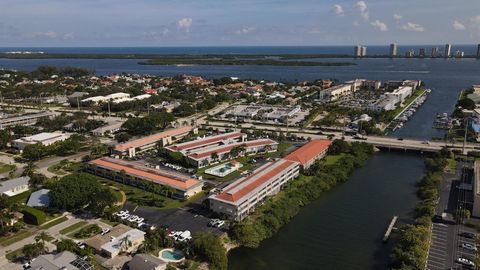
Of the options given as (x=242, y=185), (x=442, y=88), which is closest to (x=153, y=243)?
(x=242, y=185)

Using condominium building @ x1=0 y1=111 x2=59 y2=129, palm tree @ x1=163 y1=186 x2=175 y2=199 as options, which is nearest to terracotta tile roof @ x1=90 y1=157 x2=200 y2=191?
palm tree @ x1=163 y1=186 x2=175 y2=199

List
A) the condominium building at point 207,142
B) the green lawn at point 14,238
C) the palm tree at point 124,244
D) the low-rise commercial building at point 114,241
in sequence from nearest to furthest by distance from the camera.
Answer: the low-rise commercial building at point 114,241, the palm tree at point 124,244, the green lawn at point 14,238, the condominium building at point 207,142

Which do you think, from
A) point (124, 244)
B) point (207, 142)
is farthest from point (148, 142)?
point (124, 244)

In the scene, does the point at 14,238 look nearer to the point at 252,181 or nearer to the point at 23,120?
the point at 252,181

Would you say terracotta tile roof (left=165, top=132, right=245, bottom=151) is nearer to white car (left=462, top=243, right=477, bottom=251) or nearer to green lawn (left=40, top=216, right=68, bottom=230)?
green lawn (left=40, top=216, right=68, bottom=230)

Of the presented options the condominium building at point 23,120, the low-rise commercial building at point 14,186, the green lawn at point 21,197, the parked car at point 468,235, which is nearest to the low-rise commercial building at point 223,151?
the green lawn at point 21,197

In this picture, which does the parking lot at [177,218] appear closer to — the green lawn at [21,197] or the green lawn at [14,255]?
the green lawn at [14,255]

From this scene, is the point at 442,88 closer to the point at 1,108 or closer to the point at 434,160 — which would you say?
the point at 434,160

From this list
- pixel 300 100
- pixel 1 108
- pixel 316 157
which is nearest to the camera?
pixel 316 157
